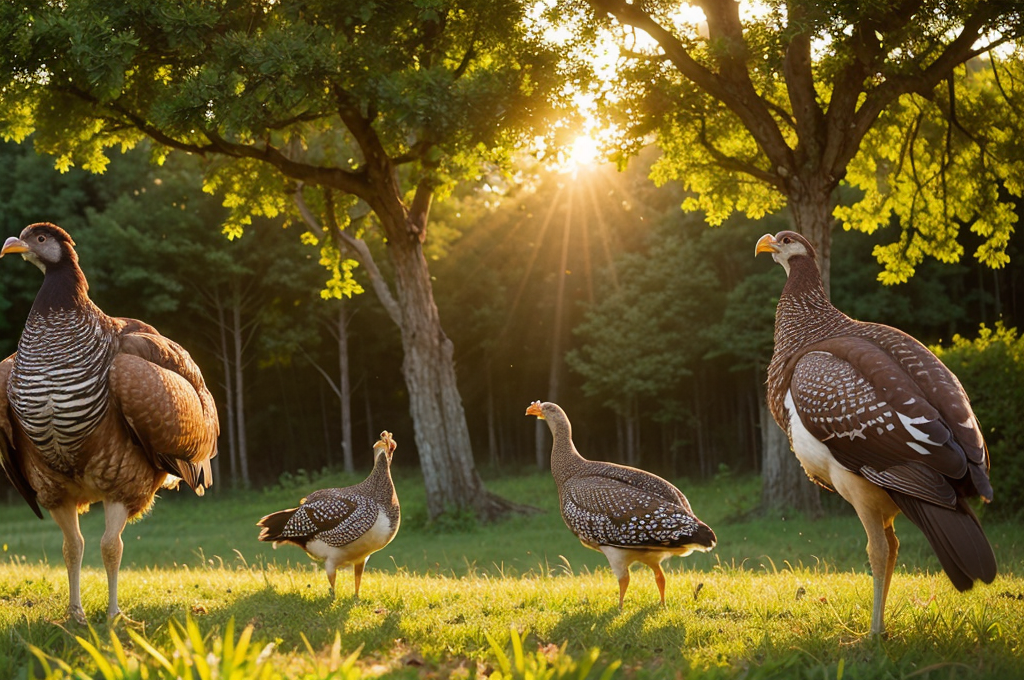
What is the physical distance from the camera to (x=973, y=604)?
6496mm

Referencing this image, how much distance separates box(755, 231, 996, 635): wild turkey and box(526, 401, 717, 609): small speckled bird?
1281 mm

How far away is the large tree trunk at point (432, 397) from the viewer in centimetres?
1841

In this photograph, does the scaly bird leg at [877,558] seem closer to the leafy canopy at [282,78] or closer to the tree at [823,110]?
the tree at [823,110]

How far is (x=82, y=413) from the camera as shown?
6.29m

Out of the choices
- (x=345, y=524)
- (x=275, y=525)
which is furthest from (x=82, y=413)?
(x=275, y=525)

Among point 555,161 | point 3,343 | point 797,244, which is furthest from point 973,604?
point 3,343

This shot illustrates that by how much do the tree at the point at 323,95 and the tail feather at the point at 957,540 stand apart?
35.7 feet

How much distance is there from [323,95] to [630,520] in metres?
10.1

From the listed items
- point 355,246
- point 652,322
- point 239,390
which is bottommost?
point 239,390

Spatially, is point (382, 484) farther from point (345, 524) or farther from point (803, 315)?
point (803, 315)

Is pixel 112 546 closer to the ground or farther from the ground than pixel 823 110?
closer to the ground

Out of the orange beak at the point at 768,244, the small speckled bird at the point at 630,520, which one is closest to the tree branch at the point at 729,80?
the orange beak at the point at 768,244

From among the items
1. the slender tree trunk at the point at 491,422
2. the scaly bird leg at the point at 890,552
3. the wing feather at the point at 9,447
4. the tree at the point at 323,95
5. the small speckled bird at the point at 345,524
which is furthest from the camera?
the slender tree trunk at the point at 491,422

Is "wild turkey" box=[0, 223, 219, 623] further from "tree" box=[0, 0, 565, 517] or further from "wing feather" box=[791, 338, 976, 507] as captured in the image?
"tree" box=[0, 0, 565, 517]
